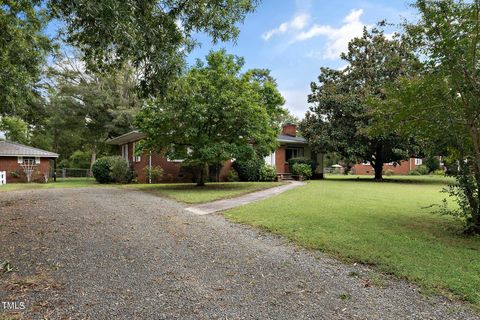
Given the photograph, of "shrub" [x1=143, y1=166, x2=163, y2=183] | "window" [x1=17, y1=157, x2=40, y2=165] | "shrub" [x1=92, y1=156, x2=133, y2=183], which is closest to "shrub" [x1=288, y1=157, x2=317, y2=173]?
"shrub" [x1=143, y1=166, x2=163, y2=183]

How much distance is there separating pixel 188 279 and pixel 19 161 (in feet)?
83.1

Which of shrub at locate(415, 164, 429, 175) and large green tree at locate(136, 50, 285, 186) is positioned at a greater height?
large green tree at locate(136, 50, 285, 186)

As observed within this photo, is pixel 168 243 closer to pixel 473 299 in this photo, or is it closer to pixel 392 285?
pixel 392 285

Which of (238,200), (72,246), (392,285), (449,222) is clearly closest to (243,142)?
(238,200)

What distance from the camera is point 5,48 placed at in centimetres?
921

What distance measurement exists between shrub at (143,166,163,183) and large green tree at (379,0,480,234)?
1651 cm

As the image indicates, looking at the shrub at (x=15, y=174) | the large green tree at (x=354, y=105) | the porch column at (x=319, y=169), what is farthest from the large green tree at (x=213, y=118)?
the shrub at (x=15, y=174)

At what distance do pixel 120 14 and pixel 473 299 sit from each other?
5.92m

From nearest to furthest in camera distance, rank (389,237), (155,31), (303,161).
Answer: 1. (155,31)
2. (389,237)
3. (303,161)

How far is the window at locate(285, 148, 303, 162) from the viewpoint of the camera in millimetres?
27219

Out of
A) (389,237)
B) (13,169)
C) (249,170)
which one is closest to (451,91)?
(389,237)

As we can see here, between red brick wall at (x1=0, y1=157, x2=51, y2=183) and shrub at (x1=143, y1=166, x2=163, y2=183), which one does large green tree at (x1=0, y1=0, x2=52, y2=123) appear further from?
red brick wall at (x1=0, y1=157, x2=51, y2=183)

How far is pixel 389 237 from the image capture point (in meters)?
6.34

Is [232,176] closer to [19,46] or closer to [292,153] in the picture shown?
[292,153]
